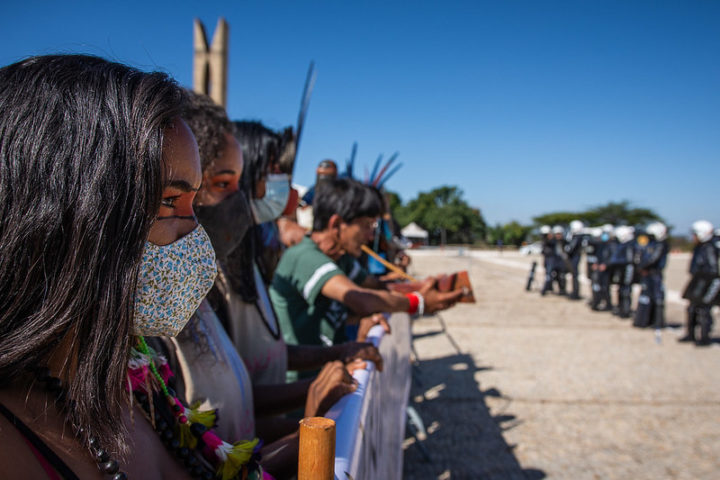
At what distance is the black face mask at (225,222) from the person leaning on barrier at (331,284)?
0.75 m

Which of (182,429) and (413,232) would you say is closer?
(182,429)

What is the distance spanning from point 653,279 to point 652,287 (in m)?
0.18

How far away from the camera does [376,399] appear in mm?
1923

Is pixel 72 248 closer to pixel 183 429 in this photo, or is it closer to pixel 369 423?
pixel 183 429

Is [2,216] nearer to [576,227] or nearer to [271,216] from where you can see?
[271,216]

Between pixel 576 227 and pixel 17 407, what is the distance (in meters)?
15.1

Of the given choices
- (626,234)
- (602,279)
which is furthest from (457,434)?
(626,234)

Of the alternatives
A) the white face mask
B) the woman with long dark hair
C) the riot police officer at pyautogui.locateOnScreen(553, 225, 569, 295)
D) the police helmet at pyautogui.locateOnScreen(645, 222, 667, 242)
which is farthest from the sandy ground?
the riot police officer at pyautogui.locateOnScreen(553, 225, 569, 295)

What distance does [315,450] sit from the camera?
765 millimetres

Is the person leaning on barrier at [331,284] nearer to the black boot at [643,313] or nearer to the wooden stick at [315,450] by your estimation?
the wooden stick at [315,450]

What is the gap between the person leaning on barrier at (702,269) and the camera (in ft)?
26.7

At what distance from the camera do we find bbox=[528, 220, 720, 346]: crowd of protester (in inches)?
331

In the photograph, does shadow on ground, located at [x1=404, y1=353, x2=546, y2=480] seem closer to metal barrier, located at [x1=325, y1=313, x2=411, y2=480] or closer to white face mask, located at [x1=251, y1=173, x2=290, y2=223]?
metal barrier, located at [x1=325, y1=313, x2=411, y2=480]

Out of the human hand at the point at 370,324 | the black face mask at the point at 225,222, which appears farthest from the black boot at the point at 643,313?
the black face mask at the point at 225,222
